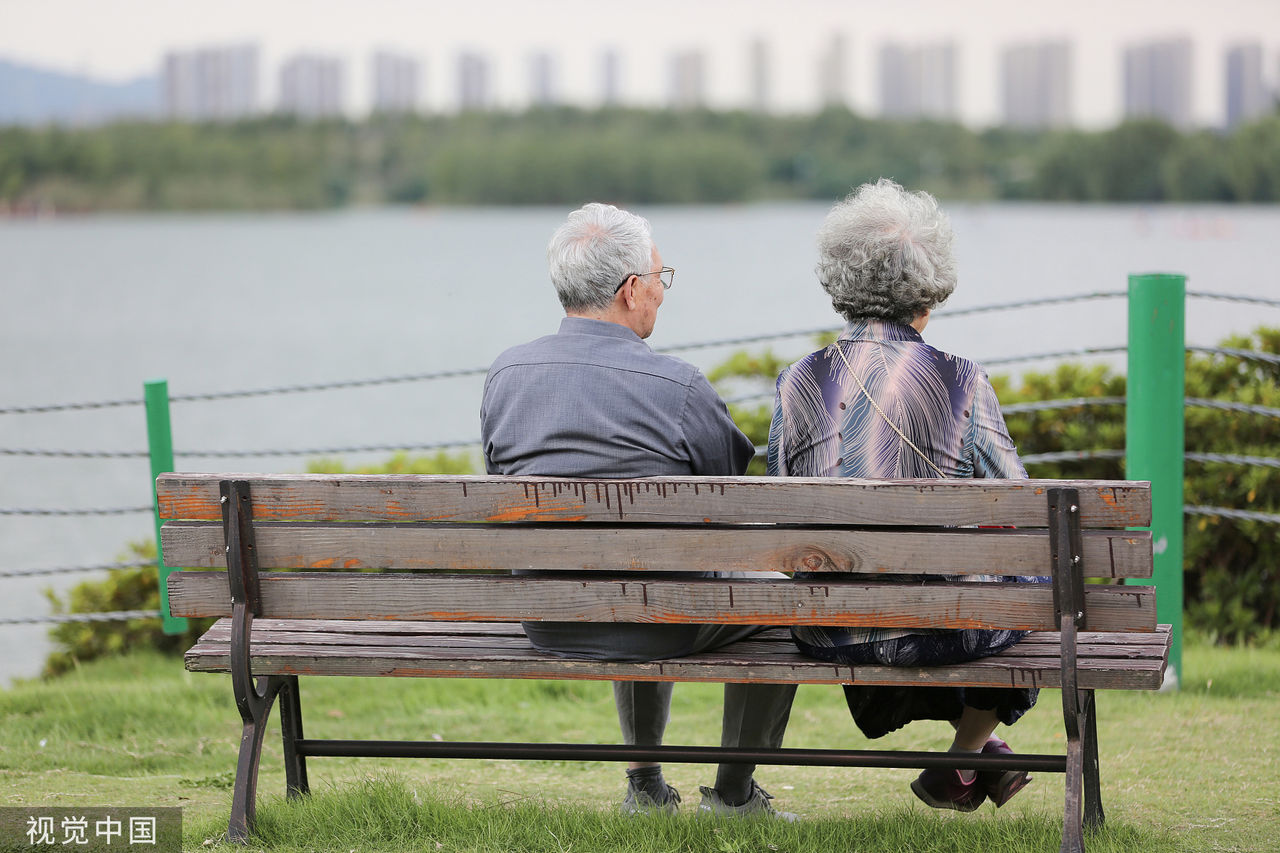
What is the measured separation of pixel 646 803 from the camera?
10.4 ft

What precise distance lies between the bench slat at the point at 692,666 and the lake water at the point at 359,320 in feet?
3.37

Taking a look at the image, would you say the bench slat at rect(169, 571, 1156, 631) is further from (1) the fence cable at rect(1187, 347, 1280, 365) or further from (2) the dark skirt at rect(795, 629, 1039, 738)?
(1) the fence cable at rect(1187, 347, 1280, 365)

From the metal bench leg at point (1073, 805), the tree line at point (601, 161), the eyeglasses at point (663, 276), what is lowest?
the metal bench leg at point (1073, 805)

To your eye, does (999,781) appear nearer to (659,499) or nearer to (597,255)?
(659,499)

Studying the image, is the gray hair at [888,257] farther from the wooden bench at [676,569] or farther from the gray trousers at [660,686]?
the gray trousers at [660,686]

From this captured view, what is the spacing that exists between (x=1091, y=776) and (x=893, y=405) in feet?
3.12

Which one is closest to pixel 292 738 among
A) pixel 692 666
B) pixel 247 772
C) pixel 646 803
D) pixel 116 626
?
pixel 247 772

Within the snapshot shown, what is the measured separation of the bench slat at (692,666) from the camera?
2.62 meters

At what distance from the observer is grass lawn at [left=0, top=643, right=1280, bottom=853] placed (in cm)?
290

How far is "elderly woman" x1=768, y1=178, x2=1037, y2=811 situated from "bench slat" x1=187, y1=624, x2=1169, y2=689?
52mm

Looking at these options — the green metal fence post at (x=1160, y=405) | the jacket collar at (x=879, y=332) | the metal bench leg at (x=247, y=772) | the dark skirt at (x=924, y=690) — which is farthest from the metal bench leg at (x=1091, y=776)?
the metal bench leg at (x=247, y=772)

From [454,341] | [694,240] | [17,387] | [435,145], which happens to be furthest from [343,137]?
[17,387]

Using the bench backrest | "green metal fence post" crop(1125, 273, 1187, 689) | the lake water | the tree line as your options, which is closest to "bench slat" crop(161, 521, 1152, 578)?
the bench backrest

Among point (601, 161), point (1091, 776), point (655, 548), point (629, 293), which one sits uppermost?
point (601, 161)
